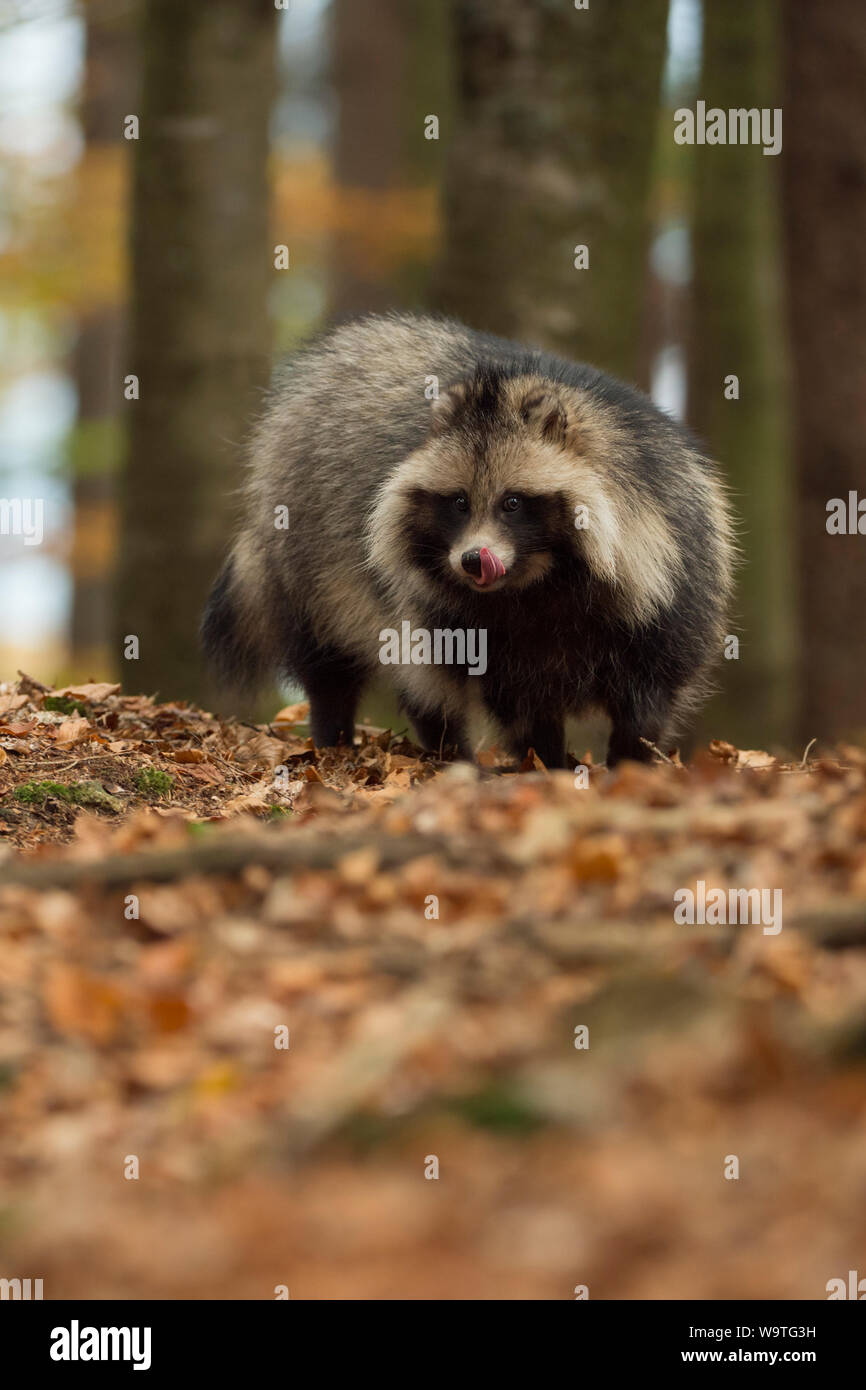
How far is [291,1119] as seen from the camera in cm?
358

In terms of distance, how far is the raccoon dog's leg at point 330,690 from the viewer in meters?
8.59

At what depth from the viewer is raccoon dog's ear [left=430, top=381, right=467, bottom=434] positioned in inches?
275

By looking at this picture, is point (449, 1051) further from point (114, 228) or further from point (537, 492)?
point (114, 228)

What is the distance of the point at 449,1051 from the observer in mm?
3740

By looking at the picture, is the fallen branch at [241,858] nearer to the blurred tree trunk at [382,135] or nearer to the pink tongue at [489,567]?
the pink tongue at [489,567]

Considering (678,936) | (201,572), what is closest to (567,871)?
(678,936)

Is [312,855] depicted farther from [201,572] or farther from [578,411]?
[201,572]

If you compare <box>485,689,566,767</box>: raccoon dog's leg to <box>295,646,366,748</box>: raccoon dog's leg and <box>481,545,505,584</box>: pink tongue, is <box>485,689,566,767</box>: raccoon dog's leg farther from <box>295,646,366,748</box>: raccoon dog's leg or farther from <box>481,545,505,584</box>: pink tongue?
<box>295,646,366,748</box>: raccoon dog's leg

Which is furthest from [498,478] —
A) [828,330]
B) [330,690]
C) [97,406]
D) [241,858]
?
[97,406]

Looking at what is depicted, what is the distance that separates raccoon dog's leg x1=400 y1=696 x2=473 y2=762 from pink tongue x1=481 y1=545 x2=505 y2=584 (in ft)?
4.89

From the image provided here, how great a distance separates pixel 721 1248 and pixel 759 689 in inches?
370

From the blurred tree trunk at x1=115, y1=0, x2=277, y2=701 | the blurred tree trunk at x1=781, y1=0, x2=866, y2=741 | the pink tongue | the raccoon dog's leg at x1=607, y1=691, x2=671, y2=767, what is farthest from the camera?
the blurred tree trunk at x1=781, y1=0, x2=866, y2=741

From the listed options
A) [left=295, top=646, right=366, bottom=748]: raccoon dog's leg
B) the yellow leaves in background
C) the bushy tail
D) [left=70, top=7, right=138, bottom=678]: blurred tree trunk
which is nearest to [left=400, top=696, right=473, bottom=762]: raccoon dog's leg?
[left=295, top=646, right=366, bottom=748]: raccoon dog's leg

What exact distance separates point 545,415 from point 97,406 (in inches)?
617
